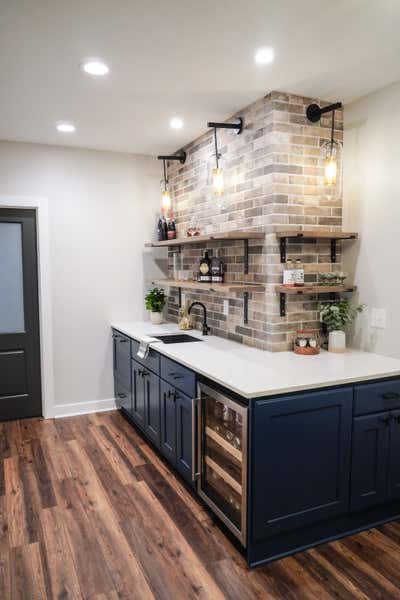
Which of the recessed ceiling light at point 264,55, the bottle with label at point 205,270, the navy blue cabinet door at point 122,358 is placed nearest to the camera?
the recessed ceiling light at point 264,55

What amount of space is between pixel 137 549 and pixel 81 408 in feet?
7.49

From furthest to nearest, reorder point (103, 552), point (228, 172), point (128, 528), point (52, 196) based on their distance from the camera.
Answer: point (52, 196), point (228, 172), point (128, 528), point (103, 552)

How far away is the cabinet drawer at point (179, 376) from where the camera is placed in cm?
267

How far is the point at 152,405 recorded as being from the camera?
338 cm

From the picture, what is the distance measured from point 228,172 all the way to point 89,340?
214 cm

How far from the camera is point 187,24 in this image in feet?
6.85

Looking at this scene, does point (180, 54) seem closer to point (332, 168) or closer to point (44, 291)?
point (332, 168)

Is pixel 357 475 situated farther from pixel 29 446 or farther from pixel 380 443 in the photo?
pixel 29 446

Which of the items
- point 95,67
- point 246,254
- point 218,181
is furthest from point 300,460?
point 95,67

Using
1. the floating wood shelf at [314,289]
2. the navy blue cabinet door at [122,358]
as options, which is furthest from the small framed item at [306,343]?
the navy blue cabinet door at [122,358]

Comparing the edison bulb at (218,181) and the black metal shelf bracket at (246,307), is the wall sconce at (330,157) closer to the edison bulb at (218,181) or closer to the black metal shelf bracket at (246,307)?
the edison bulb at (218,181)

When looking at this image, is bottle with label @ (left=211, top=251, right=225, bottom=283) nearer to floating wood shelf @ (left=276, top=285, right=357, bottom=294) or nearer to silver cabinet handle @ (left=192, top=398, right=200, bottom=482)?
floating wood shelf @ (left=276, top=285, right=357, bottom=294)

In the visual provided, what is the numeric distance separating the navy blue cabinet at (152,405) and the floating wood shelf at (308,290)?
3.45 ft

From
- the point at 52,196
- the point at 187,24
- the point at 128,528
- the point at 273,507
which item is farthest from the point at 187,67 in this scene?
the point at 128,528
